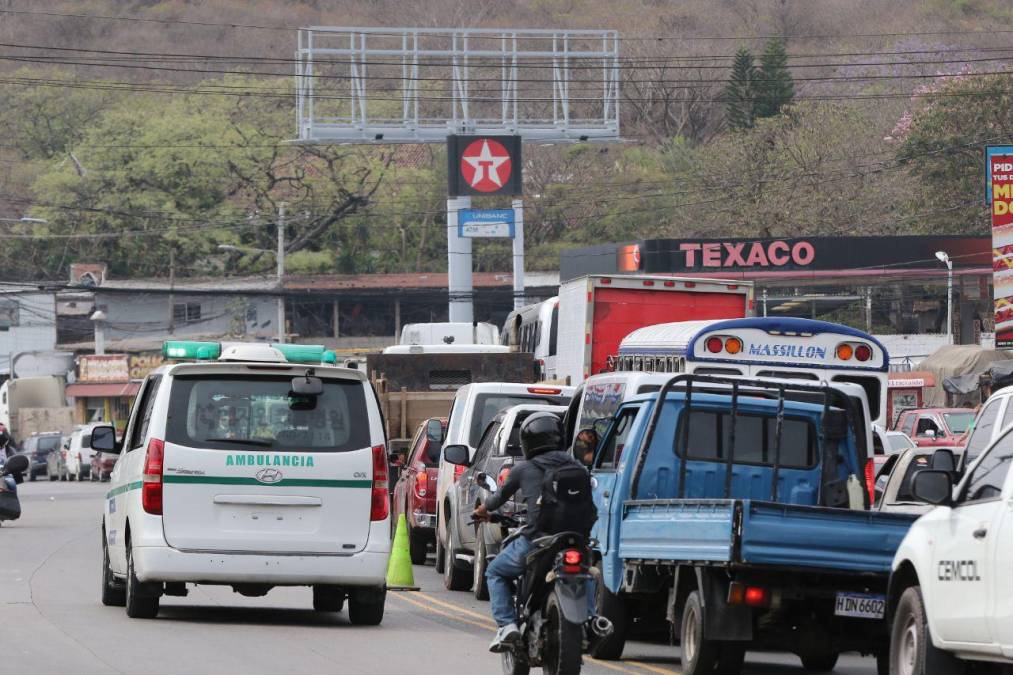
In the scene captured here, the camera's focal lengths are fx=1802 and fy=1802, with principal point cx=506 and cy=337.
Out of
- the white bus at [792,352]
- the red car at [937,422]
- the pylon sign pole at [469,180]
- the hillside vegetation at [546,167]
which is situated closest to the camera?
the white bus at [792,352]

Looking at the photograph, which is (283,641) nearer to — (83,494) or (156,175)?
(83,494)

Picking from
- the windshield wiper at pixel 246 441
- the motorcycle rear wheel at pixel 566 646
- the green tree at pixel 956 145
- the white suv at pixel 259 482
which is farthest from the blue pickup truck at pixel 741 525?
the green tree at pixel 956 145

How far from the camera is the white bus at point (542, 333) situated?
3194cm

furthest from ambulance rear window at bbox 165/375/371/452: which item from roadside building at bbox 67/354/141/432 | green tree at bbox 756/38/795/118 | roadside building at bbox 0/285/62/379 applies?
green tree at bbox 756/38/795/118

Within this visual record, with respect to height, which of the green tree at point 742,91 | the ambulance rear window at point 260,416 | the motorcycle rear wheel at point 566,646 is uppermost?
the green tree at point 742,91

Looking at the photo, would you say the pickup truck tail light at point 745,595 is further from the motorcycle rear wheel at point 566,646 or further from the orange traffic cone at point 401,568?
the orange traffic cone at point 401,568

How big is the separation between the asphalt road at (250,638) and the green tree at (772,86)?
8206 cm

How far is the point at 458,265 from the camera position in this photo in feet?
205

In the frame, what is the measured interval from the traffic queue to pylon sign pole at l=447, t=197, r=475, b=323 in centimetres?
4239

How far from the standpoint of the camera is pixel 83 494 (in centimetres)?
4453

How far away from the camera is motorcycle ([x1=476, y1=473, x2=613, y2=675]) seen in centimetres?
964

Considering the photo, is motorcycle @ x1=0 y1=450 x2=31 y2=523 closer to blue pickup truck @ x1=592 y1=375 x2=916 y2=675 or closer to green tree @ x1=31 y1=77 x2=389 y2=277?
blue pickup truck @ x1=592 y1=375 x2=916 y2=675

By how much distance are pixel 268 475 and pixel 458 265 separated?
49593 millimetres

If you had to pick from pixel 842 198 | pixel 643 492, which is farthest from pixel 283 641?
pixel 842 198
